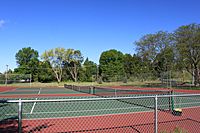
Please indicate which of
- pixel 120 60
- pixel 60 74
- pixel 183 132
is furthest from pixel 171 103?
pixel 120 60

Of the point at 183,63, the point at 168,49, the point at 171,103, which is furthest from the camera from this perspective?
the point at 168,49

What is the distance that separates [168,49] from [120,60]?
47230 mm

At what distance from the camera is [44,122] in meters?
9.41

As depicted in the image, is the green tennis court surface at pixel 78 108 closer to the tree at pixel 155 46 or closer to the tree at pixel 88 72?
the tree at pixel 155 46

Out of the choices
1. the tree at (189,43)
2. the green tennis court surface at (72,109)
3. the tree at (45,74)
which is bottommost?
the green tennis court surface at (72,109)

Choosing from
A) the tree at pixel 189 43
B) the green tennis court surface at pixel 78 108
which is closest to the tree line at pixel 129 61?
the tree at pixel 189 43

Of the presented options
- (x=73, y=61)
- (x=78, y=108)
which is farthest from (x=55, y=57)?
(x=78, y=108)

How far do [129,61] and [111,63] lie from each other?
7651 millimetres

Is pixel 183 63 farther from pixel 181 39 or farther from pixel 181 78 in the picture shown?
pixel 181 78

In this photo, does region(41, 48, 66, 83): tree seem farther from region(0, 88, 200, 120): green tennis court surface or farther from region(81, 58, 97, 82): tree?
region(0, 88, 200, 120): green tennis court surface

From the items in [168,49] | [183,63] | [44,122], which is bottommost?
[44,122]

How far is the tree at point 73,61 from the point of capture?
83.4 metres

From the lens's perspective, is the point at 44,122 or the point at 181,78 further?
the point at 181,78

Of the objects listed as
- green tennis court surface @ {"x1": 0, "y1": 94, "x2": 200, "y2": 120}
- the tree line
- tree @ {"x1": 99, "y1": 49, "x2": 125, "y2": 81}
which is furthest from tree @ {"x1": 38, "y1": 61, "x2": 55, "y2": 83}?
green tennis court surface @ {"x1": 0, "y1": 94, "x2": 200, "y2": 120}
